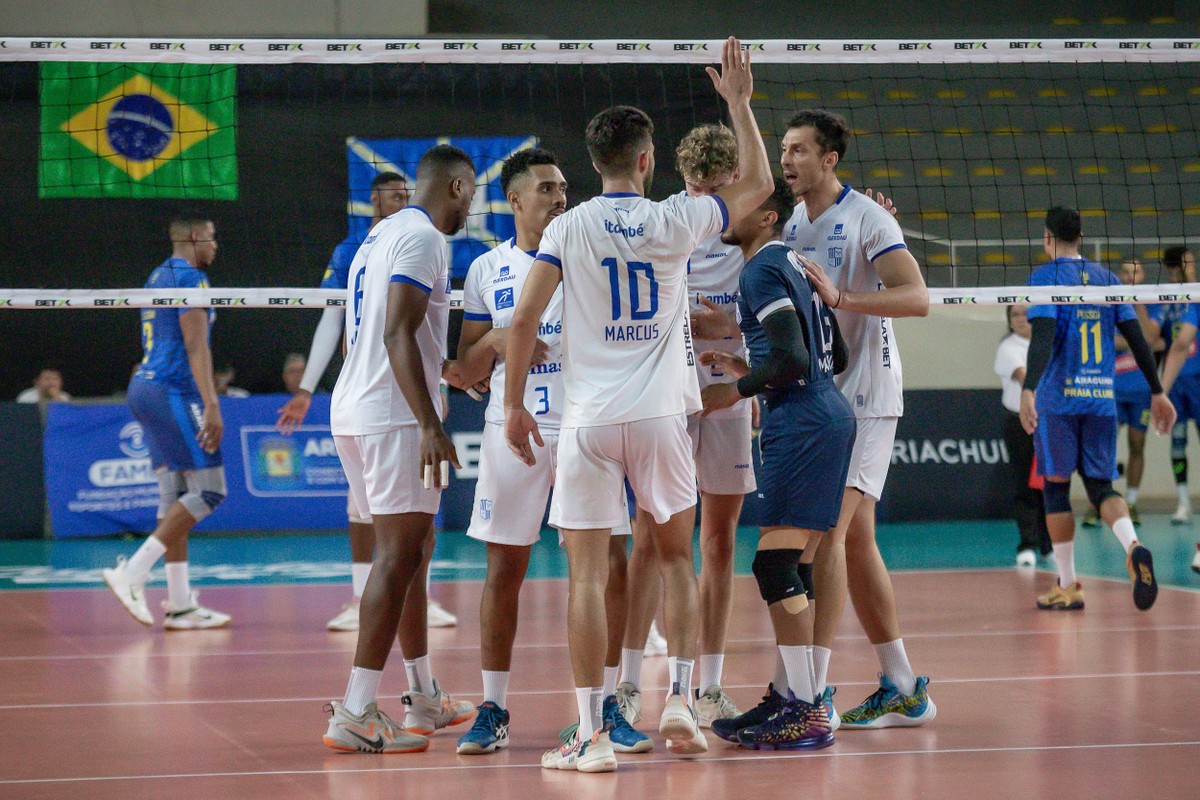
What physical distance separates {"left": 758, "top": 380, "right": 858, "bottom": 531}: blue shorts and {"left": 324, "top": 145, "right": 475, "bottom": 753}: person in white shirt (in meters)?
1.07

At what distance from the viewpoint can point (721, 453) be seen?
4.95 m

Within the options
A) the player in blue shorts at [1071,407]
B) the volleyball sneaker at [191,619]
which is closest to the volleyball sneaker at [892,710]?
the player in blue shorts at [1071,407]

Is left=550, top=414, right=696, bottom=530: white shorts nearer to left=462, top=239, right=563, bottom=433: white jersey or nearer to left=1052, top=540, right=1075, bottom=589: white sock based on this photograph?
left=462, top=239, right=563, bottom=433: white jersey

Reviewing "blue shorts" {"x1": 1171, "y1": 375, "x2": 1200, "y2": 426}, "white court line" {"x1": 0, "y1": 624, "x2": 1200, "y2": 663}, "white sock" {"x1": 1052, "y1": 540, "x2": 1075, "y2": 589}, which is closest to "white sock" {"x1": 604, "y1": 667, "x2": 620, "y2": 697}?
"white court line" {"x1": 0, "y1": 624, "x2": 1200, "y2": 663}

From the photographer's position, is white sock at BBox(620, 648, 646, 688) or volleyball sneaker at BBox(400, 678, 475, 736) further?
white sock at BBox(620, 648, 646, 688)

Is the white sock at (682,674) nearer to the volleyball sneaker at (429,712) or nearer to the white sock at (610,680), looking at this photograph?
the white sock at (610,680)

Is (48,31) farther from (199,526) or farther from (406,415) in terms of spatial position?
(406,415)

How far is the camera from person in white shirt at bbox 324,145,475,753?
4.40m

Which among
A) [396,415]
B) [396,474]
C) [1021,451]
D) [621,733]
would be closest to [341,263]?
[396,415]

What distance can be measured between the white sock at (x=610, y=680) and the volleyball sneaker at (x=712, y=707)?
357 mm

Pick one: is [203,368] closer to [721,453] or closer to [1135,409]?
[721,453]

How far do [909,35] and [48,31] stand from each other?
36.1 feet

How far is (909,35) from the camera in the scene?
17688mm

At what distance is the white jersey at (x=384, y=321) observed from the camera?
4.46m
